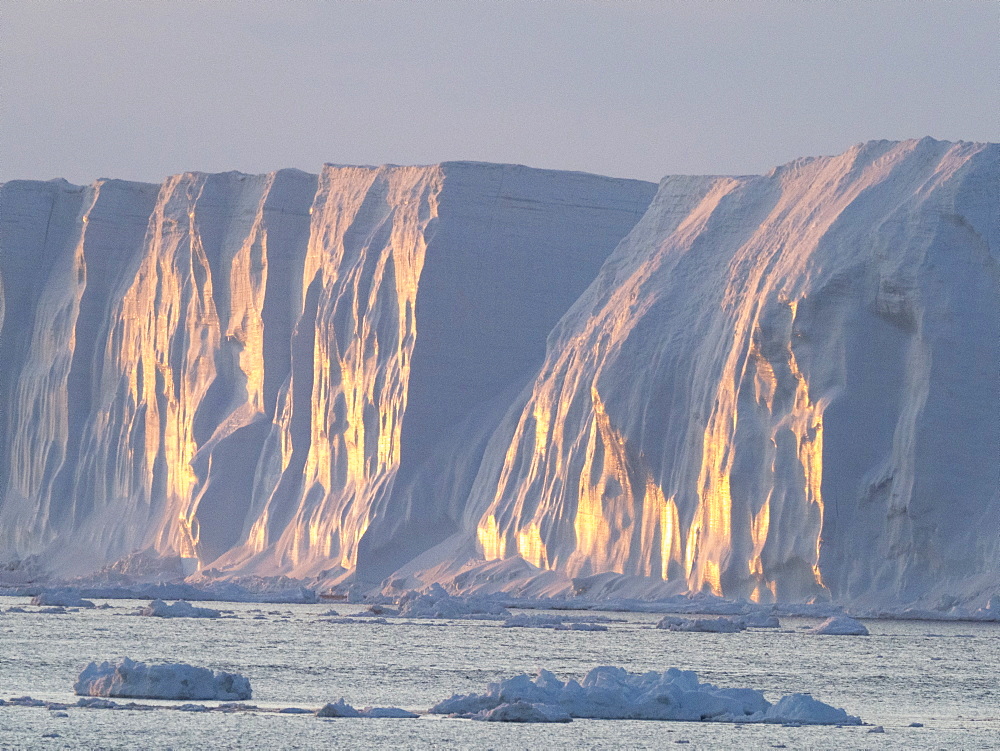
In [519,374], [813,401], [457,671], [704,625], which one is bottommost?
[457,671]

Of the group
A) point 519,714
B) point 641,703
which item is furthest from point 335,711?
point 641,703

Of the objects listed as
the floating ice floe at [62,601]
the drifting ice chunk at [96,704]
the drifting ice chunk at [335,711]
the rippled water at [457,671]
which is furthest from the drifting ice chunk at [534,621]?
the drifting ice chunk at [96,704]

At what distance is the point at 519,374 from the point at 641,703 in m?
38.7

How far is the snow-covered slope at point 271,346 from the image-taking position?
61.5m

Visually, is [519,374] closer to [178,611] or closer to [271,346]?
[271,346]

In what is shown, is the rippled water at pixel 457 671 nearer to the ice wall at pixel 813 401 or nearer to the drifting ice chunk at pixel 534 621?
the drifting ice chunk at pixel 534 621

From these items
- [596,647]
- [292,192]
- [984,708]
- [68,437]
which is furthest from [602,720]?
[68,437]

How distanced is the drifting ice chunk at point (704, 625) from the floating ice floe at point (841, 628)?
1454 millimetres

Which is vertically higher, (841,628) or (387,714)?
(841,628)

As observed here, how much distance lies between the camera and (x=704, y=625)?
40188 mm

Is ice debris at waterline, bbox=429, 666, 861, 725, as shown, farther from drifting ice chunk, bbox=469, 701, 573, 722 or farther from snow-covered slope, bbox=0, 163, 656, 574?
snow-covered slope, bbox=0, 163, 656, 574

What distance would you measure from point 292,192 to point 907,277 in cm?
2776

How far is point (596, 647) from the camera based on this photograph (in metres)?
36.4

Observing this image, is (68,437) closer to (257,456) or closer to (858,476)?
(257,456)
